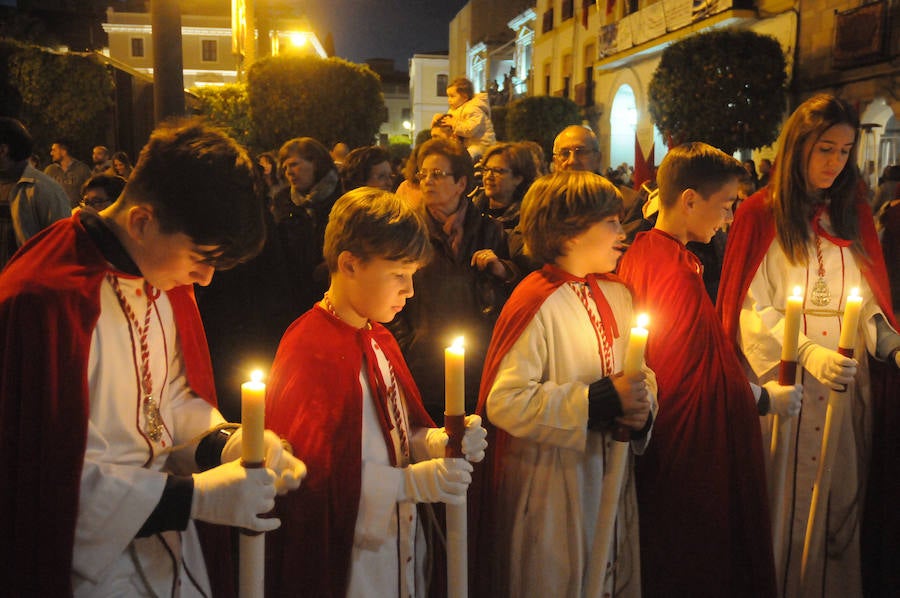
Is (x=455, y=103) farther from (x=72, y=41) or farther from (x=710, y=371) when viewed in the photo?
(x=72, y=41)

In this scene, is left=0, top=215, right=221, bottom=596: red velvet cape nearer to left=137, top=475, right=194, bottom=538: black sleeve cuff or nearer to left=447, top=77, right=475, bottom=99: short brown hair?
left=137, top=475, right=194, bottom=538: black sleeve cuff

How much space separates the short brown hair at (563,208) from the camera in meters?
2.63

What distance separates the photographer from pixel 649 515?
292cm

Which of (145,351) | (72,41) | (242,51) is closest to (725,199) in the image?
(145,351)

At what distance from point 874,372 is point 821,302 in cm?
45

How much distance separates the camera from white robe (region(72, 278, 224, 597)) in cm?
165

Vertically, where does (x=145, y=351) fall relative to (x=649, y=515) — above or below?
above

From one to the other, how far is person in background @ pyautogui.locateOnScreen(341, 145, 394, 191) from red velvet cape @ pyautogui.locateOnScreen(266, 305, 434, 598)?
9.23 feet

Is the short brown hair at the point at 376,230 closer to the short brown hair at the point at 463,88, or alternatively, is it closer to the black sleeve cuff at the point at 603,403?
the black sleeve cuff at the point at 603,403

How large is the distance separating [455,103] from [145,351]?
578 cm

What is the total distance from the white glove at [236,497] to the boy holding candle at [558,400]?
1050mm

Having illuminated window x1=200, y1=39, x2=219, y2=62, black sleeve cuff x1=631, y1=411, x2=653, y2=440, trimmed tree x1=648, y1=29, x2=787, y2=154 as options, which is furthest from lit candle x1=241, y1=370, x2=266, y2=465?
illuminated window x1=200, y1=39, x2=219, y2=62

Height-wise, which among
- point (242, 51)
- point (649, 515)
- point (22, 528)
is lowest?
point (649, 515)

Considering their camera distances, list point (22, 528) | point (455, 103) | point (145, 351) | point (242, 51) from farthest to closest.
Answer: point (242, 51) → point (455, 103) → point (145, 351) → point (22, 528)
